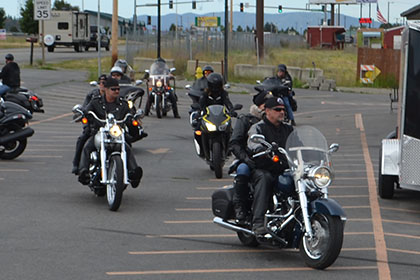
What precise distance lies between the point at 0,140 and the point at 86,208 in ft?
15.9

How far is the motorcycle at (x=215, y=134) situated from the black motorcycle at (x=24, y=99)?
9236 millimetres

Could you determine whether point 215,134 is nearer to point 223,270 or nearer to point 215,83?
point 215,83

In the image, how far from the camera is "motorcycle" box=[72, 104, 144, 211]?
11297 mm

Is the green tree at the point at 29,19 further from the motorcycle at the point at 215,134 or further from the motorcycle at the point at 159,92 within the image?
the motorcycle at the point at 215,134

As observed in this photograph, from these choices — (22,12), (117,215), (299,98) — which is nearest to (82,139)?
(117,215)

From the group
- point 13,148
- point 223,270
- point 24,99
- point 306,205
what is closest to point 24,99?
point 24,99

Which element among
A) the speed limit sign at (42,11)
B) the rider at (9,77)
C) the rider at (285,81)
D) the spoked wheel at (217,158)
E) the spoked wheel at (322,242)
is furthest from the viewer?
the speed limit sign at (42,11)

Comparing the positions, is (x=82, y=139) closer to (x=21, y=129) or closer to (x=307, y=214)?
(x=21, y=129)

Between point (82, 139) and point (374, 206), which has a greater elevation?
point (82, 139)

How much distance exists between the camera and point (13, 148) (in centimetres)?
1634

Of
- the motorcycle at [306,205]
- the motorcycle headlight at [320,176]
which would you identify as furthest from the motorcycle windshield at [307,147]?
the motorcycle headlight at [320,176]

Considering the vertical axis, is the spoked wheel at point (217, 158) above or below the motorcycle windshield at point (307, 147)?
below

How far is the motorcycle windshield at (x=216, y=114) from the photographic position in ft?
48.8

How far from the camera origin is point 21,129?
1627 centimetres
